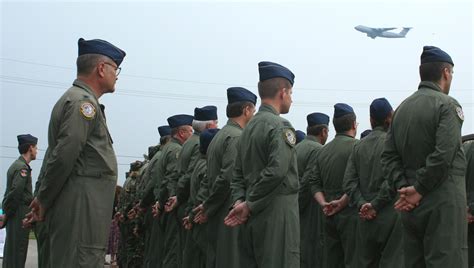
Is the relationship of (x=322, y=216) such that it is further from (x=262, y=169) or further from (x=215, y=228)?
(x=262, y=169)

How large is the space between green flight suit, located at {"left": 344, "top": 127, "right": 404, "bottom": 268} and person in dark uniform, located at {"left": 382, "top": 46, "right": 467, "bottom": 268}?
105cm

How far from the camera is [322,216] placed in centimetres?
908

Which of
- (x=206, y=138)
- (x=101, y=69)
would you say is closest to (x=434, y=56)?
(x=101, y=69)

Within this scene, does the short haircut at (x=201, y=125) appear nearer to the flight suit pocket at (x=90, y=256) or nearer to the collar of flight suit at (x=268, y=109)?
the collar of flight suit at (x=268, y=109)

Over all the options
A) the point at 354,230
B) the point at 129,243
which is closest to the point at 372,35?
the point at 129,243

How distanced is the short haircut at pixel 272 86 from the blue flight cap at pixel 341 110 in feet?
7.07

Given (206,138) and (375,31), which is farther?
(375,31)

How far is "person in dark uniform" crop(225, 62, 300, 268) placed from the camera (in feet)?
19.9

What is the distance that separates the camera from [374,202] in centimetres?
710

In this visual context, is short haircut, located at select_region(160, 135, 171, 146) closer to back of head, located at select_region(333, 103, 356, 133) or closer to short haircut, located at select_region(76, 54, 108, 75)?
back of head, located at select_region(333, 103, 356, 133)

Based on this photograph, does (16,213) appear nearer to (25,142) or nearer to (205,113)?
(25,142)

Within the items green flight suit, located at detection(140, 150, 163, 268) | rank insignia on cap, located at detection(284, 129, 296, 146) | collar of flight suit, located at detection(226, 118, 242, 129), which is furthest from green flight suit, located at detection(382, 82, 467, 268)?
green flight suit, located at detection(140, 150, 163, 268)

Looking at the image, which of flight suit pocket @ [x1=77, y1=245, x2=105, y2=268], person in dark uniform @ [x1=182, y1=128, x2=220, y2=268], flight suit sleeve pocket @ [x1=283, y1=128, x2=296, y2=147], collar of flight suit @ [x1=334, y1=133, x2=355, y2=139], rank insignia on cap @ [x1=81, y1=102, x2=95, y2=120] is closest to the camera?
flight suit pocket @ [x1=77, y1=245, x2=105, y2=268]

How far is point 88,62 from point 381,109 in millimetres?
3373
